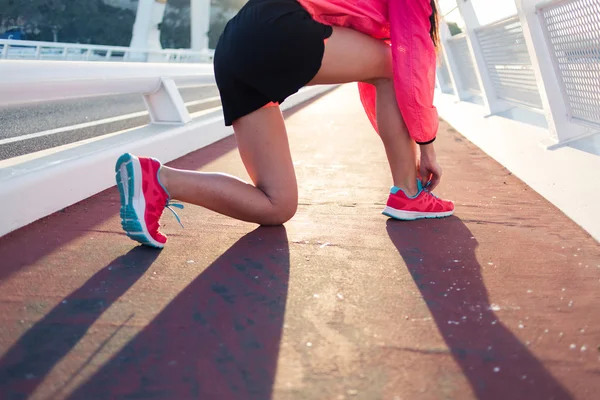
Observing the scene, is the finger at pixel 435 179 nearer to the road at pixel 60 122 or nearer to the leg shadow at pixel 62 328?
the leg shadow at pixel 62 328

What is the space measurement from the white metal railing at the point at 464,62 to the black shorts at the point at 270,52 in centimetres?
604

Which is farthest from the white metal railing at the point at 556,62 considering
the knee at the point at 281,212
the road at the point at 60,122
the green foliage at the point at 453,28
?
the road at the point at 60,122

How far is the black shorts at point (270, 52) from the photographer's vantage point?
9.05 ft

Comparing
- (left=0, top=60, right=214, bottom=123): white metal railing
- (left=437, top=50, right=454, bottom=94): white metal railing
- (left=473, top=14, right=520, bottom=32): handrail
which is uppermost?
(left=0, top=60, right=214, bottom=123): white metal railing

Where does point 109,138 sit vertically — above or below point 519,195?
above

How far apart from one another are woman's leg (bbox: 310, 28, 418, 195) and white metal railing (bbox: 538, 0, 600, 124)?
3.48ft

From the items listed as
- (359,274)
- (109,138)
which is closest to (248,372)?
(359,274)

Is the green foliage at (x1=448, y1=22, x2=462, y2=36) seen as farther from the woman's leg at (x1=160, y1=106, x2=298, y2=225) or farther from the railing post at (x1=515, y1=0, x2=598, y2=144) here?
the woman's leg at (x1=160, y1=106, x2=298, y2=225)

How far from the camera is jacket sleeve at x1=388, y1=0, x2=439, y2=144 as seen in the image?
2.95 metres

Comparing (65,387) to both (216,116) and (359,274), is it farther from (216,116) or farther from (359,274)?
(216,116)

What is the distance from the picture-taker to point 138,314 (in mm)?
2145

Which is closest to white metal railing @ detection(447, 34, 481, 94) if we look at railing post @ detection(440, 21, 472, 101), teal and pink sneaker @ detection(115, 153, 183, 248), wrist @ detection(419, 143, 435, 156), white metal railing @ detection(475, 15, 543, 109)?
railing post @ detection(440, 21, 472, 101)

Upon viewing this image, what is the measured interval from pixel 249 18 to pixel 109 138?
6.65 feet

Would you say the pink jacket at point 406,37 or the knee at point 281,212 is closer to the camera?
the pink jacket at point 406,37
